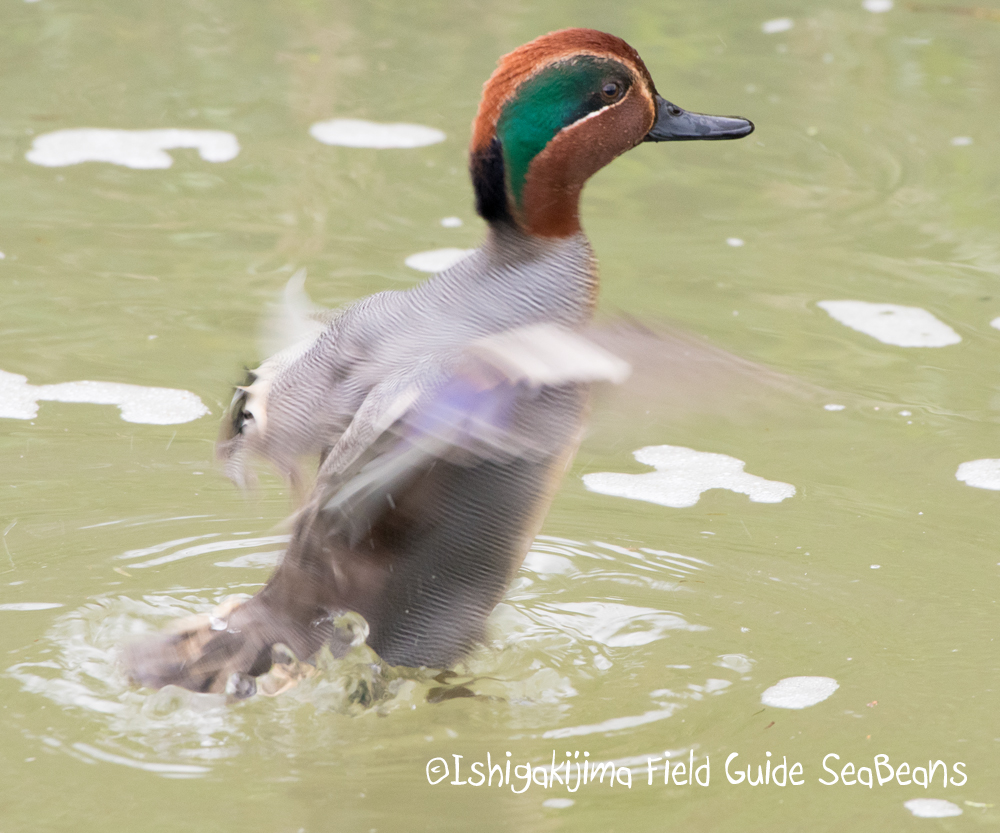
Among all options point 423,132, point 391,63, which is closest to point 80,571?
point 423,132

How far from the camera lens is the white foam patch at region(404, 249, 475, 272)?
16.2 feet

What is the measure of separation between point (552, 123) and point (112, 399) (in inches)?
72.7

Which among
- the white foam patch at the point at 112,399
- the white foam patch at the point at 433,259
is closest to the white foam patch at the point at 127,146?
the white foam patch at the point at 433,259

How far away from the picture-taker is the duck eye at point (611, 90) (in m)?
3.05

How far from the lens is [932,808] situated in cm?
275

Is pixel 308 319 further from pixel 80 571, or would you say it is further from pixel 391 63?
pixel 391 63

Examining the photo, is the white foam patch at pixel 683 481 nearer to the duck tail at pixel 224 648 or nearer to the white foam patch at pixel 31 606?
the duck tail at pixel 224 648

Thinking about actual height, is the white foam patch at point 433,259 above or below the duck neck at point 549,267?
below

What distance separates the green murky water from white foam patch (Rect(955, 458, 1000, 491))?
3 centimetres

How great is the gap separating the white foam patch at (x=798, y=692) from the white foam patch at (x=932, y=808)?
34cm

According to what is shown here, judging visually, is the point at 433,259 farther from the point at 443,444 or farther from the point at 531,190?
the point at 443,444

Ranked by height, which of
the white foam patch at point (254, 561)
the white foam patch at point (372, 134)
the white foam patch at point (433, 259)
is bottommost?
the white foam patch at point (254, 561)

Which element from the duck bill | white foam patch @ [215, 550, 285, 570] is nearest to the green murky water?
white foam patch @ [215, 550, 285, 570]

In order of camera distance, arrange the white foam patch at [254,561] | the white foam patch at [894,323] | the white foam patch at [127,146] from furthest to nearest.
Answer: the white foam patch at [127,146]
the white foam patch at [894,323]
the white foam patch at [254,561]
